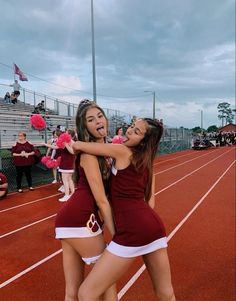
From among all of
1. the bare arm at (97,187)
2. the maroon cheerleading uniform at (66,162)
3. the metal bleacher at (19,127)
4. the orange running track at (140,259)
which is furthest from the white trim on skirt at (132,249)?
the metal bleacher at (19,127)

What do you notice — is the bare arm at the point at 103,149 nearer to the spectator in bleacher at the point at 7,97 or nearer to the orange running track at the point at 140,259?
the orange running track at the point at 140,259

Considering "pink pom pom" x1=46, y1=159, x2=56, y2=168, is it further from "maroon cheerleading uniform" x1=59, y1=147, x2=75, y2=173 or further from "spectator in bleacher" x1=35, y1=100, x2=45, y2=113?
"spectator in bleacher" x1=35, y1=100, x2=45, y2=113

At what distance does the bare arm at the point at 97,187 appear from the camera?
7.18 ft

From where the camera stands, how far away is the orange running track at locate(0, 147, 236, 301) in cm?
400

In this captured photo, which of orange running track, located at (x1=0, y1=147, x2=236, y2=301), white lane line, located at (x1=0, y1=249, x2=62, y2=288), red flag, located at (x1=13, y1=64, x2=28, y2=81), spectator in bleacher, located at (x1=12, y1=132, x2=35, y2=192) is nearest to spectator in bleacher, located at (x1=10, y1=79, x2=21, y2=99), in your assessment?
red flag, located at (x1=13, y1=64, x2=28, y2=81)

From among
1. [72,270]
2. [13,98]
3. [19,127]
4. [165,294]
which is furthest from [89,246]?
[13,98]

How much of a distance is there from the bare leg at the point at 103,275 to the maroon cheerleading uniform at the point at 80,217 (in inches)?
7.6

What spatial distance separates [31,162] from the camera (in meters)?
10.6

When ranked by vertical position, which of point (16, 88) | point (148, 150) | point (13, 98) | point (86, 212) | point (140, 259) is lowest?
point (140, 259)

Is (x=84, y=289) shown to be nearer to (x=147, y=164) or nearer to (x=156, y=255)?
(x=156, y=255)

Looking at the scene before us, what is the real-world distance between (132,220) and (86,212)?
0.29 m

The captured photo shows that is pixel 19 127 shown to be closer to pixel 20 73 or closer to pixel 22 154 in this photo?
pixel 22 154

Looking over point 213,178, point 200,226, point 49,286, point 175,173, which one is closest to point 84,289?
point 49,286

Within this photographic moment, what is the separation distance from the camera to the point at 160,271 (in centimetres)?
227
